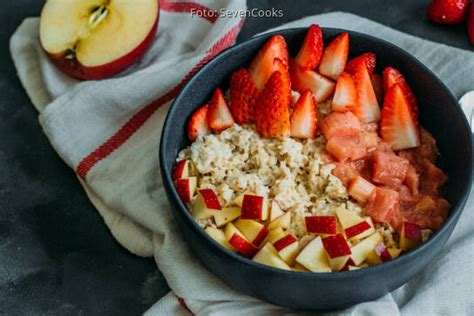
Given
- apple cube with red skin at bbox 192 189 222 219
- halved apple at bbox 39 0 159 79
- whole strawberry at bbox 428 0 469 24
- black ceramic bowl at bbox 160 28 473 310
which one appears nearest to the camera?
black ceramic bowl at bbox 160 28 473 310

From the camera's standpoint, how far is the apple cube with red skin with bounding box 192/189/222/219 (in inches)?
59.5

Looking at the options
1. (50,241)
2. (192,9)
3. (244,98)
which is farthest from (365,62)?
(50,241)

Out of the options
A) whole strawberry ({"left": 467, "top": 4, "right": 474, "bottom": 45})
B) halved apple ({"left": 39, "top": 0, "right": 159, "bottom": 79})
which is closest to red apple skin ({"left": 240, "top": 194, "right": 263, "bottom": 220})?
halved apple ({"left": 39, "top": 0, "right": 159, "bottom": 79})

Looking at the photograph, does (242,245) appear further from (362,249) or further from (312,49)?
(312,49)

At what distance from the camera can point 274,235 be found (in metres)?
1.49

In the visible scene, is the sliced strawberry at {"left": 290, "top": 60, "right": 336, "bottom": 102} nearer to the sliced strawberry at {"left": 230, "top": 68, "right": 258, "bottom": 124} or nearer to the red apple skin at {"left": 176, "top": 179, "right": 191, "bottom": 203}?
the sliced strawberry at {"left": 230, "top": 68, "right": 258, "bottom": 124}

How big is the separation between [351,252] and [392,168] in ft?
0.78

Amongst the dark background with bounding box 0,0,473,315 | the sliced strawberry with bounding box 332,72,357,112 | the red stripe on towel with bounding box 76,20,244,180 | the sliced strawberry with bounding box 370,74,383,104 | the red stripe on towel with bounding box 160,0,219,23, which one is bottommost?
the dark background with bounding box 0,0,473,315

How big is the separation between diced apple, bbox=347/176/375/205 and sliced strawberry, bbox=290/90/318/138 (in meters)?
0.17

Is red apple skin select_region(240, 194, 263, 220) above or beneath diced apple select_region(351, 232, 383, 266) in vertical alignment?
above

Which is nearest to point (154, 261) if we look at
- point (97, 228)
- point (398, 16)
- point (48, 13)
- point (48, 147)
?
point (97, 228)

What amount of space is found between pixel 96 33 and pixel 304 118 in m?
0.68

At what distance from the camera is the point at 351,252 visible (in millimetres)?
1438

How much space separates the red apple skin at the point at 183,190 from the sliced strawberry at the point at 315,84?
1.27 ft
